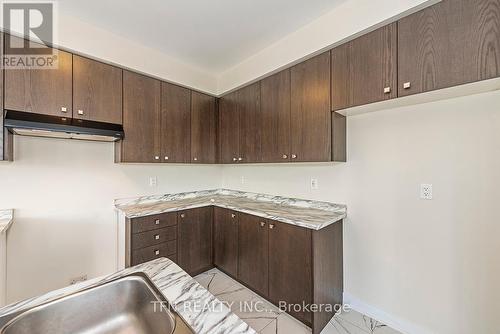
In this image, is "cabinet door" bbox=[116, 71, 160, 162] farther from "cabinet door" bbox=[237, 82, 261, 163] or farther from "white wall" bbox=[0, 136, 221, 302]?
"cabinet door" bbox=[237, 82, 261, 163]

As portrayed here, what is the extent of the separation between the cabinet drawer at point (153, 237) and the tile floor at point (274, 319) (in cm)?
75

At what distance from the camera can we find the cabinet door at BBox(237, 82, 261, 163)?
2623mm

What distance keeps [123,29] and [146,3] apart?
51cm

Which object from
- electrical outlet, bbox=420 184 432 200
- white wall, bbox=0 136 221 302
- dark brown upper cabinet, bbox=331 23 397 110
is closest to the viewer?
dark brown upper cabinet, bbox=331 23 397 110

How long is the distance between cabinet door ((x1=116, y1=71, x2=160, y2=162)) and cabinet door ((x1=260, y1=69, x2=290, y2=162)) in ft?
4.03

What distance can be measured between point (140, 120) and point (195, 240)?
1526 mm

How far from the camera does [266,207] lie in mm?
2496

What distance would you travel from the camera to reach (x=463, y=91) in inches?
58.0

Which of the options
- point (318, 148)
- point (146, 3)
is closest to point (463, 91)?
point (318, 148)

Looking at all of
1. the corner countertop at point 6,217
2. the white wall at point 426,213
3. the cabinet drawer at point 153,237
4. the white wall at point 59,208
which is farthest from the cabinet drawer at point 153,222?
the white wall at point 426,213

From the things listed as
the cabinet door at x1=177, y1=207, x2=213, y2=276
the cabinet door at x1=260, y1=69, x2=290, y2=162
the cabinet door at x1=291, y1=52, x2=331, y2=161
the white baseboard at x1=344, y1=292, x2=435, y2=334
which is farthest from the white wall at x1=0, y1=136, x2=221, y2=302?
the white baseboard at x1=344, y1=292, x2=435, y2=334

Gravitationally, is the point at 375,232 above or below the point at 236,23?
below

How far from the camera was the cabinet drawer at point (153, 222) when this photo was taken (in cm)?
222

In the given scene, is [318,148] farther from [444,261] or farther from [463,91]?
[444,261]
